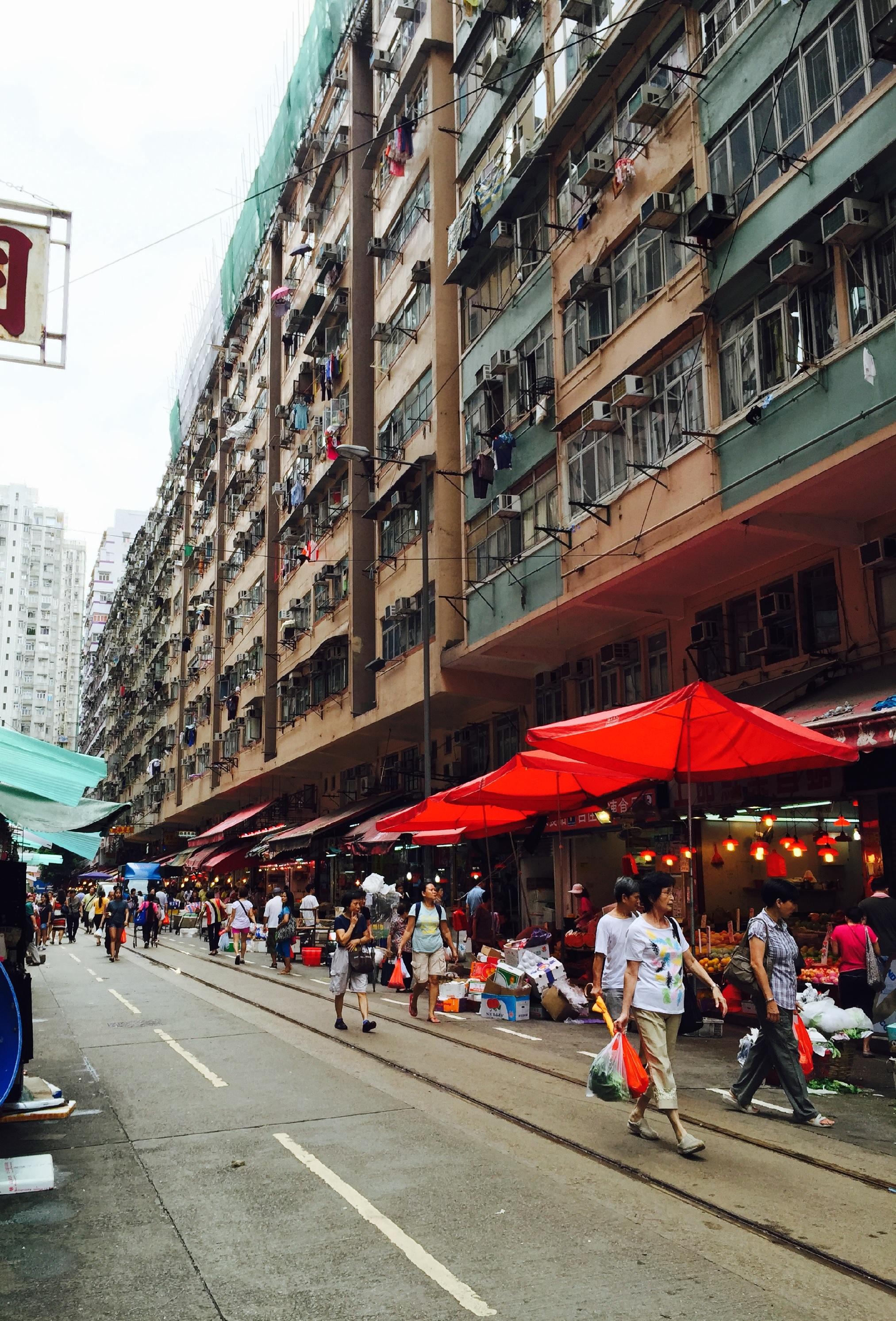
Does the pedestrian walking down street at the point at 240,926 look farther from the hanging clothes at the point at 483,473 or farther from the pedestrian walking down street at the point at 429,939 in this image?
the pedestrian walking down street at the point at 429,939

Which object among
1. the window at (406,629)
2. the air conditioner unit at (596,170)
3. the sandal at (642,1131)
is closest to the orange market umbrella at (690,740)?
the sandal at (642,1131)

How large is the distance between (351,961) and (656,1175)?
7187 millimetres

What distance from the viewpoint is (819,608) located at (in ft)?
47.8

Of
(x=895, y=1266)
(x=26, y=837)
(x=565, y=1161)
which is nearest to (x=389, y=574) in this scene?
(x=26, y=837)

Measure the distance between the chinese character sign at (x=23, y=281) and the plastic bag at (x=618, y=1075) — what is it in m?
6.82

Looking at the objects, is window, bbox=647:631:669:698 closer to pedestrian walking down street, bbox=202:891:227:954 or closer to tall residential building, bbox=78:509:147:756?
pedestrian walking down street, bbox=202:891:227:954

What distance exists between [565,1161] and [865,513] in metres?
9.58

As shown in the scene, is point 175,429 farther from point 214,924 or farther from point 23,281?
point 23,281

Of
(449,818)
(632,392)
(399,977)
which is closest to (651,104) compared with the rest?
(632,392)

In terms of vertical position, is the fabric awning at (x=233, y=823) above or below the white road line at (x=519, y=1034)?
above

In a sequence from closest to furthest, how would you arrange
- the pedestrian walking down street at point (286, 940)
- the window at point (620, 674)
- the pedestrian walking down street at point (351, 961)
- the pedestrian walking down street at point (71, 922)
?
1. the pedestrian walking down street at point (351, 961)
2. the window at point (620, 674)
3. the pedestrian walking down street at point (286, 940)
4. the pedestrian walking down street at point (71, 922)

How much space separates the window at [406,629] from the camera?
24734mm

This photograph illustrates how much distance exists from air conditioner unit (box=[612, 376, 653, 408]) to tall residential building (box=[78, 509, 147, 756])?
92.1 metres

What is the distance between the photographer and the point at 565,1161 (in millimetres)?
6605
